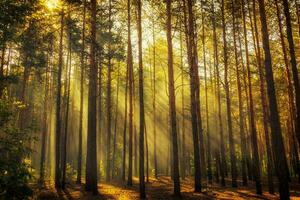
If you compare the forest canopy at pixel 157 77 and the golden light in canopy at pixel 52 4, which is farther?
the golden light in canopy at pixel 52 4

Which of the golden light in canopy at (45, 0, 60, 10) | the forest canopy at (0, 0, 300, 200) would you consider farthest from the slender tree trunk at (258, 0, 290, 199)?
the golden light in canopy at (45, 0, 60, 10)

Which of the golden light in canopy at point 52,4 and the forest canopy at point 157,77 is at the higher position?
the golden light in canopy at point 52,4

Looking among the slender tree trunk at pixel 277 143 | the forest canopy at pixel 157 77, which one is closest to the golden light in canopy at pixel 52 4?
the forest canopy at pixel 157 77

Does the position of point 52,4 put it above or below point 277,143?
above

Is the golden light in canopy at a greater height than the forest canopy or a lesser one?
greater

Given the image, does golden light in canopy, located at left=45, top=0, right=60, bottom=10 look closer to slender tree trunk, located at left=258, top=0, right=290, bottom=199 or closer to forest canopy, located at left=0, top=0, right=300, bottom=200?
forest canopy, located at left=0, top=0, right=300, bottom=200

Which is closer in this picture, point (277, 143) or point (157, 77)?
point (277, 143)

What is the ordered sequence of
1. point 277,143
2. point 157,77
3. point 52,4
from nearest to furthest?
point 277,143, point 52,4, point 157,77

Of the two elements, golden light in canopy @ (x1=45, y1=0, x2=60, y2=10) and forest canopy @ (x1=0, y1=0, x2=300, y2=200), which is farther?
golden light in canopy @ (x1=45, y1=0, x2=60, y2=10)

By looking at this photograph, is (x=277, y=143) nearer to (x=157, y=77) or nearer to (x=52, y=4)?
(x=52, y=4)

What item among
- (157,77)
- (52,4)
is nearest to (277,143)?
(52,4)

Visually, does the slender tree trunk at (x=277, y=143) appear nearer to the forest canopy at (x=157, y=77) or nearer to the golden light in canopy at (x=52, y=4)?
the forest canopy at (x=157, y=77)

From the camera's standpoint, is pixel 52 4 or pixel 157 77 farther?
pixel 157 77

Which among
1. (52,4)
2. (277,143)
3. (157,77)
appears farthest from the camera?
(157,77)
